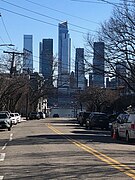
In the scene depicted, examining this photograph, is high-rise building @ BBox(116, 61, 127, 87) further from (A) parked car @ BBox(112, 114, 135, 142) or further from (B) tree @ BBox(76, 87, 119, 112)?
(B) tree @ BBox(76, 87, 119, 112)

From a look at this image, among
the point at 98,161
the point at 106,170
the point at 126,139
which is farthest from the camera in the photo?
the point at 126,139

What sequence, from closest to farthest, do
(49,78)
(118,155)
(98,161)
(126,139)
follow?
1. (98,161)
2. (118,155)
3. (126,139)
4. (49,78)

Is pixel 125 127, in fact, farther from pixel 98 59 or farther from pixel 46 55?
pixel 46 55

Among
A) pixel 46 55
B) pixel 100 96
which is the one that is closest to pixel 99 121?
pixel 46 55

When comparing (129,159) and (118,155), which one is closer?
(129,159)

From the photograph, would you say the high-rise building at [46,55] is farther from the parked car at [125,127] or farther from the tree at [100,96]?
the parked car at [125,127]

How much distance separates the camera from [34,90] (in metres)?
105

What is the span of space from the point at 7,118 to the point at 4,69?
27781mm

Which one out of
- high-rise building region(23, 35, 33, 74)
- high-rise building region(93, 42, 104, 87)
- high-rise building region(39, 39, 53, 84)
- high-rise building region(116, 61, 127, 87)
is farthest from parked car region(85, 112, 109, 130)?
high-rise building region(39, 39, 53, 84)

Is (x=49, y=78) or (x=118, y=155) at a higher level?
(x=49, y=78)

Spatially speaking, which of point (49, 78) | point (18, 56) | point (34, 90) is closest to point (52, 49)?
point (18, 56)

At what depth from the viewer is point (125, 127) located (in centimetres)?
2834

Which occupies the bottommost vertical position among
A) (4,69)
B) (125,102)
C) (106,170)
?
(106,170)

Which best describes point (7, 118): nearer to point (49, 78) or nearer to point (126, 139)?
point (126, 139)
